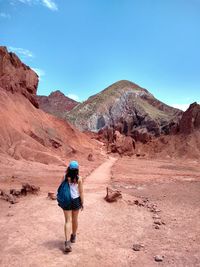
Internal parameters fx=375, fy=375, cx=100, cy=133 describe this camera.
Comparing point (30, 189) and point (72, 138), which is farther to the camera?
point (72, 138)

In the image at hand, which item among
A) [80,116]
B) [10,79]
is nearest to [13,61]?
[10,79]

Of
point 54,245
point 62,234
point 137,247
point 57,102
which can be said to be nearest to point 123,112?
point 57,102

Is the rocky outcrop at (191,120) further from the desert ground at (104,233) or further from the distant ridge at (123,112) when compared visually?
the desert ground at (104,233)

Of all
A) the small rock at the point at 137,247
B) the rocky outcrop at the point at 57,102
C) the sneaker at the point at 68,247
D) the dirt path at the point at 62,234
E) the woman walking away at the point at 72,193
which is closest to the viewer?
the dirt path at the point at 62,234

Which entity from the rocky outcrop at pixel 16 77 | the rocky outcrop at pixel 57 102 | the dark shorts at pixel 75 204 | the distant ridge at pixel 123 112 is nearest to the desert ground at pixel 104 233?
the dark shorts at pixel 75 204

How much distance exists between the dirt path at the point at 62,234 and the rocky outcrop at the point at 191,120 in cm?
6183

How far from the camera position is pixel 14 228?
9562 millimetres

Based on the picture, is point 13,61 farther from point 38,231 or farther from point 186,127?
point 38,231

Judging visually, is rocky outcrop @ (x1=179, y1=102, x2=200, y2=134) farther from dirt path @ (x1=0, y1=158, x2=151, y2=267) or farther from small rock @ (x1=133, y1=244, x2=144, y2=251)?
small rock @ (x1=133, y1=244, x2=144, y2=251)

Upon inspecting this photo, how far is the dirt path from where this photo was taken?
7383 millimetres

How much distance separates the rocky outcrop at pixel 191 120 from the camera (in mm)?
73000

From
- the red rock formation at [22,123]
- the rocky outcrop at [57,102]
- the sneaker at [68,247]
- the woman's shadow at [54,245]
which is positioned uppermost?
the rocky outcrop at [57,102]

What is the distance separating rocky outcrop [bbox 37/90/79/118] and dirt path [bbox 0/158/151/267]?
167 metres

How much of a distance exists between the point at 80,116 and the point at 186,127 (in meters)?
65.3
